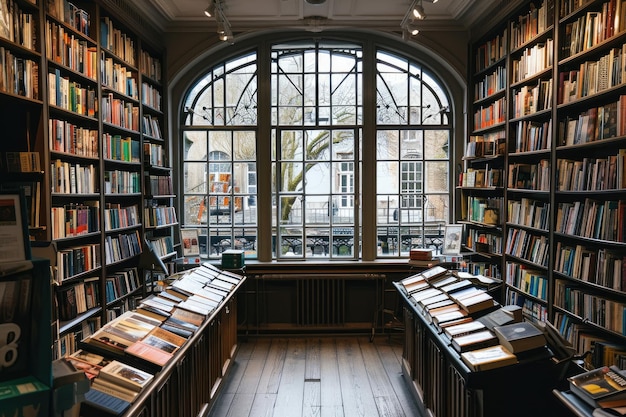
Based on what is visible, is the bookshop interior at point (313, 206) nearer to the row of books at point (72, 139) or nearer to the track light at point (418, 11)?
the row of books at point (72, 139)

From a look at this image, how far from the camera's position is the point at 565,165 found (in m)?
4.26

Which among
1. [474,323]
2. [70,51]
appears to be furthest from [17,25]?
[474,323]

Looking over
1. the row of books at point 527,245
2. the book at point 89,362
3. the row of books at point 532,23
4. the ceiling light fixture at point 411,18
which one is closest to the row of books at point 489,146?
the row of books at point 527,245

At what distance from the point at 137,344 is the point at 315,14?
5.04 meters

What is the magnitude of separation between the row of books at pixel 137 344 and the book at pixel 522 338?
1954 millimetres

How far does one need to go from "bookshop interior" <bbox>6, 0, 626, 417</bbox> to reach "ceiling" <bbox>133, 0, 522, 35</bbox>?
4cm

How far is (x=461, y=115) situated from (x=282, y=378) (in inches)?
172

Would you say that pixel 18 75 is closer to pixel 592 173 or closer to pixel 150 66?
pixel 150 66

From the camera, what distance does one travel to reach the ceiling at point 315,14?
19.7ft

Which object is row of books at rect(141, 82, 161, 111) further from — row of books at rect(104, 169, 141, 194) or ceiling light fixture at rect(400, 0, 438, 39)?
ceiling light fixture at rect(400, 0, 438, 39)

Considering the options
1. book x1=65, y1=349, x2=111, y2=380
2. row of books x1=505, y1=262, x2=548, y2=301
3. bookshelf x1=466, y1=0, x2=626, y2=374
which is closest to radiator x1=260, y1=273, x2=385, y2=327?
row of books x1=505, y1=262, x2=548, y2=301

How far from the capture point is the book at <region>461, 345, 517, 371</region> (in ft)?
8.75

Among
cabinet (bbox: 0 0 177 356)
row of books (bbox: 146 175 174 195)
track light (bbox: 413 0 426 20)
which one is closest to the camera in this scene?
cabinet (bbox: 0 0 177 356)

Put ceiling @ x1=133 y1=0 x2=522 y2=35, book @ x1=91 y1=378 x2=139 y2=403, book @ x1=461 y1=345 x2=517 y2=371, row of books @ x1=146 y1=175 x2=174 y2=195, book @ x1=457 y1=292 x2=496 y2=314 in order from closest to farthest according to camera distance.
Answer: book @ x1=91 y1=378 x2=139 y2=403
book @ x1=461 y1=345 x2=517 y2=371
book @ x1=457 y1=292 x2=496 y2=314
row of books @ x1=146 y1=175 x2=174 y2=195
ceiling @ x1=133 y1=0 x2=522 y2=35
